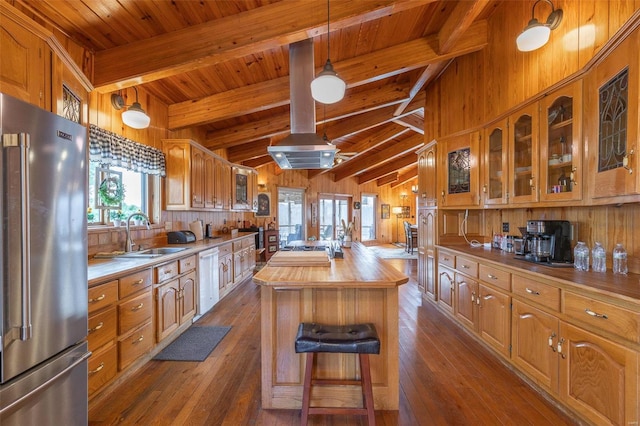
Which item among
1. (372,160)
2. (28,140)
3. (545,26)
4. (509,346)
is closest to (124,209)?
(28,140)

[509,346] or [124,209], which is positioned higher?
[124,209]

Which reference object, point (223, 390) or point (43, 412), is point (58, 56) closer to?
point (43, 412)

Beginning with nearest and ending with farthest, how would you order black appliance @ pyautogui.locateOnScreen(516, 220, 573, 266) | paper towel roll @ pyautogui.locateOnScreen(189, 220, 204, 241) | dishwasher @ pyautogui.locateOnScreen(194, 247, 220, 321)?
1. black appliance @ pyautogui.locateOnScreen(516, 220, 573, 266)
2. dishwasher @ pyautogui.locateOnScreen(194, 247, 220, 321)
3. paper towel roll @ pyautogui.locateOnScreen(189, 220, 204, 241)

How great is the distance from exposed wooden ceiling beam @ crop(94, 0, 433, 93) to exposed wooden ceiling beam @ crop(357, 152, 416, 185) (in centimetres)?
755

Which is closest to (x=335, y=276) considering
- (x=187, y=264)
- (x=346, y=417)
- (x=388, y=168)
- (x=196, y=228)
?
(x=346, y=417)

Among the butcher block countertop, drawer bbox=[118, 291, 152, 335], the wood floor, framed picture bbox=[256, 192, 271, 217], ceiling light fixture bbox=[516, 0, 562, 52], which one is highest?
ceiling light fixture bbox=[516, 0, 562, 52]

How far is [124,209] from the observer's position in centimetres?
321

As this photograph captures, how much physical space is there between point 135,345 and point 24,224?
1.50m

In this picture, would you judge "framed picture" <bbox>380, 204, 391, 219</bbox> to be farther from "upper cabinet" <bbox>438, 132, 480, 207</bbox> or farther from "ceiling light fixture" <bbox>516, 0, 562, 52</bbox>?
"ceiling light fixture" <bbox>516, 0, 562, 52</bbox>

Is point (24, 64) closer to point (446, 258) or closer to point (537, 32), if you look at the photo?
point (537, 32)

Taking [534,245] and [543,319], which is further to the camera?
[534,245]

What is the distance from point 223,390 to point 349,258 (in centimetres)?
138

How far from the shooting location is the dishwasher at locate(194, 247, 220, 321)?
3479 millimetres

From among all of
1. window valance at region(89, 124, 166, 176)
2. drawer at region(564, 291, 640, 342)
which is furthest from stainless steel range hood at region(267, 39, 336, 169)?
drawer at region(564, 291, 640, 342)
